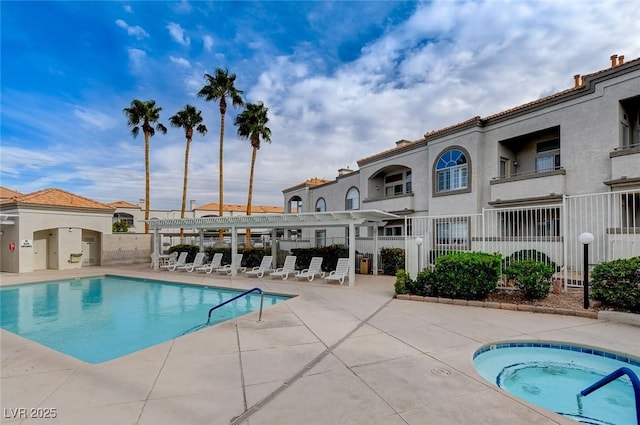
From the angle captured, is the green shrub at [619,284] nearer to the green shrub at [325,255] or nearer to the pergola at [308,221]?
the pergola at [308,221]

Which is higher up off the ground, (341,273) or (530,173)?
(530,173)

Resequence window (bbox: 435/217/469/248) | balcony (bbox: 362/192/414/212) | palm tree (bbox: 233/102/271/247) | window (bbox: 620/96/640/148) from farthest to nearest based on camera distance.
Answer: palm tree (bbox: 233/102/271/247) → balcony (bbox: 362/192/414/212) → window (bbox: 435/217/469/248) → window (bbox: 620/96/640/148)

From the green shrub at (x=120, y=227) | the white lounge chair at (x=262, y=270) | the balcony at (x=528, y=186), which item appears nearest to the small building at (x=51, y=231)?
the white lounge chair at (x=262, y=270)

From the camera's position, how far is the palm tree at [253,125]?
992 inches

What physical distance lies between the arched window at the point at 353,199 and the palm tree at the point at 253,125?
27.0 feet

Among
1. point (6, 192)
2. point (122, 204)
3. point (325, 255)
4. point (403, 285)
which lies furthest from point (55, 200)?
point (122, 204)

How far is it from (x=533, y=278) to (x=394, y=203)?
13.5m

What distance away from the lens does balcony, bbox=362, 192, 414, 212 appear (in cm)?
2108

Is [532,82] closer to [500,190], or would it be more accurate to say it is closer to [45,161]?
[500,190]

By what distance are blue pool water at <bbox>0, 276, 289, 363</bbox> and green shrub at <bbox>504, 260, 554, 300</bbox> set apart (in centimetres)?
777

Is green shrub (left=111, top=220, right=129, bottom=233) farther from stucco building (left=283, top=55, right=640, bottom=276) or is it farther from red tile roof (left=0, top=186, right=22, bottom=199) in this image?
stucco building (left=283, top=55, right=640, bottom=276)

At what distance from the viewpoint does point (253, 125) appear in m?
25.1

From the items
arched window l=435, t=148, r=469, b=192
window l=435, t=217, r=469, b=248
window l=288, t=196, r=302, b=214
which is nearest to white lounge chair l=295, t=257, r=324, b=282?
window l=435, t=217, r=469, b=248

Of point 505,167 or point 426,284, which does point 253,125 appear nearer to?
point 505,167
